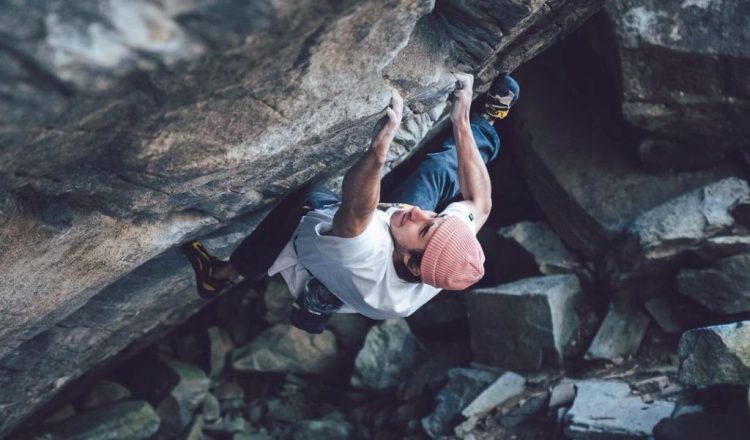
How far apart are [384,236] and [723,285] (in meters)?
4.21

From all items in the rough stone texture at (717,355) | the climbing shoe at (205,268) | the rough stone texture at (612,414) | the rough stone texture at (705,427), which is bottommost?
the rough stone texture at (612,414)

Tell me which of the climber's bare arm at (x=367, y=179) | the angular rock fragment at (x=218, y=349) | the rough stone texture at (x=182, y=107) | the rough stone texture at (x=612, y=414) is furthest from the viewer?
the angular rock fragment at (x=218, y=349)

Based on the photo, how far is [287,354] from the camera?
10.1m

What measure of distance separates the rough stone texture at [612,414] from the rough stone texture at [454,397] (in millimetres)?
1047

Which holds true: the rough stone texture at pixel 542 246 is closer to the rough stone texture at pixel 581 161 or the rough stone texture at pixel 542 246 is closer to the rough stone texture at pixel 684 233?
the rough stone texture at pixel 581 161

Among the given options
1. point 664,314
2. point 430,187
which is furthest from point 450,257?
point 664,314

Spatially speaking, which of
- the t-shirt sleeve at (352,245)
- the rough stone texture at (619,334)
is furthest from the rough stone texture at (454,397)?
the t-shirt sleeve at (352,245)

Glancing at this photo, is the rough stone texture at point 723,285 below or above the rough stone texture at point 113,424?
above

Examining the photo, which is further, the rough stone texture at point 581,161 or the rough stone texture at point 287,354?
the rough stone texture at point 287,354

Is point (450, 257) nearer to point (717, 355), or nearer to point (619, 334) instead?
point (717, 355)

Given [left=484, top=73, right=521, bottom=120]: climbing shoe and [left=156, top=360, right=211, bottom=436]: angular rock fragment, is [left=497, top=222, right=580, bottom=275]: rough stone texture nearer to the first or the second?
[left=484, top=73, right=521, bottom=120]: climbing shoe

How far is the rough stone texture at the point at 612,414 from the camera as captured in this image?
22.4ft

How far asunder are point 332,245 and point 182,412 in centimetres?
581

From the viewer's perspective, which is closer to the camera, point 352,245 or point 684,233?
point 352,245
